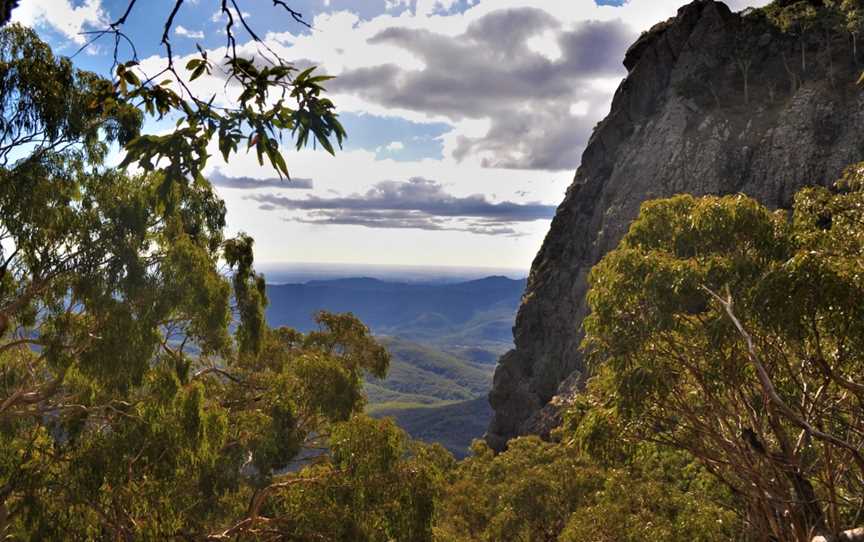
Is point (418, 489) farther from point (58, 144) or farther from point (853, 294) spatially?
point (58, 144)

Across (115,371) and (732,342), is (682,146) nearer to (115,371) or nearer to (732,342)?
(732,342)

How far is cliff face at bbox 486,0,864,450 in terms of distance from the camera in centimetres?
5225

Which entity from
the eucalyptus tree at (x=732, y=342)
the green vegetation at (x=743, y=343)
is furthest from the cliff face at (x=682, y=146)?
the eucalyptus tree at (x=732, y=342)

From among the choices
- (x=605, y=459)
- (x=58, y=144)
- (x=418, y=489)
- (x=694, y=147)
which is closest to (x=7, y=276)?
(x=58, y=144)

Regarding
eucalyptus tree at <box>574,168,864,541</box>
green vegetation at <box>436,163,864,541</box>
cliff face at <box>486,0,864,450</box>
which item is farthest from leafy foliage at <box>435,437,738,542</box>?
cliff face at <box>486,0,864,450</box>

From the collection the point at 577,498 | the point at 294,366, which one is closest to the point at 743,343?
the point at 294,366

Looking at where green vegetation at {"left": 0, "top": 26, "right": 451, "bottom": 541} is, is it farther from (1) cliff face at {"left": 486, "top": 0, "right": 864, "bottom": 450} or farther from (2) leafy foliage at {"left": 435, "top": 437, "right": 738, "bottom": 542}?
(1) cliff face at {"left": 486, "top": 0, "right": 864, "bottom": 450}

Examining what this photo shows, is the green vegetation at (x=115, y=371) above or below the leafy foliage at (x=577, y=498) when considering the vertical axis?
above

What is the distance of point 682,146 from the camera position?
196ft

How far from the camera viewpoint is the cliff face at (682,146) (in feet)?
171

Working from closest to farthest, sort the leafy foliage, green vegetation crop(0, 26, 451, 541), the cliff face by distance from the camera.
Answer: green vegetation crop(0, 26, 451, 541) → the leafy foliage → the cliff face

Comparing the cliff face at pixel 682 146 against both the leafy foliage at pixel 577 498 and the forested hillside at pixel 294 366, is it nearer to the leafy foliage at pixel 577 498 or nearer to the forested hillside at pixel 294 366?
the leafy foliage at pixel 577 498

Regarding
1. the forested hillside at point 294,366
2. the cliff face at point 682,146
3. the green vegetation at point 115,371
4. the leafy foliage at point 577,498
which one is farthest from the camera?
the cliff face at point 682,146

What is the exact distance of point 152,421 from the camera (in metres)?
11.8
